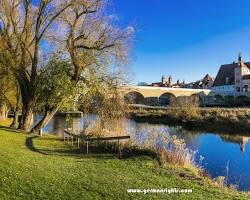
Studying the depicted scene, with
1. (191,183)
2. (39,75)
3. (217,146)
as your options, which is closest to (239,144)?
(217,146)

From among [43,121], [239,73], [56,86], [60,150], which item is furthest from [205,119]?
[239,73]

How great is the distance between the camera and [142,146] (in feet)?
44.4

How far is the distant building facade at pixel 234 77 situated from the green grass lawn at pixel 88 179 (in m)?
76.2

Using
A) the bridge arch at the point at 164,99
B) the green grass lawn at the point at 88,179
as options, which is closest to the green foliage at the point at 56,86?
the green grass lawn at the point at 88,179

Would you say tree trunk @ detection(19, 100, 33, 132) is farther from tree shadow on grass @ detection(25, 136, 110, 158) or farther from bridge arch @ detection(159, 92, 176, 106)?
bridge arch @ detection(159, 92, 176, 106)

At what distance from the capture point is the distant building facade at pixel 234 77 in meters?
83.1

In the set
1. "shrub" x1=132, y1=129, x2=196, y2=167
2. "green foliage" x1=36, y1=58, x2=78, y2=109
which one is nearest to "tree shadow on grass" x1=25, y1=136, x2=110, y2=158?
"shrub" x1=132, y1=129, x2=196, y2=167

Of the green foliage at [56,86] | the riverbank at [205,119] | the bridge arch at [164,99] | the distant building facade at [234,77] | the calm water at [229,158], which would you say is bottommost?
the calm water at [229,158]

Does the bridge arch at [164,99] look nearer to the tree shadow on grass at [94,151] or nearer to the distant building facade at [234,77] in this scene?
the distant building facade at [234,77]

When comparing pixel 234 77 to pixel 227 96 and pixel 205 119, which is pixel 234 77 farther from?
pixel 205 119

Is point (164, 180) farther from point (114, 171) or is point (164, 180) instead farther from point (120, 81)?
point (120, 81)

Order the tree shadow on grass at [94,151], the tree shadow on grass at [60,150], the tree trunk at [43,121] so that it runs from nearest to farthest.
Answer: the tree shadow on grass at [94,151] < the tree shadow on grass at [60,150] < the tree trunk at [43,121]

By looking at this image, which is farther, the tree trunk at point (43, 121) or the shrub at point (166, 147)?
the tree trunk at point (43, 121)

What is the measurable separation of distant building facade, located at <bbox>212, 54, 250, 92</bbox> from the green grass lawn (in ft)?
250
